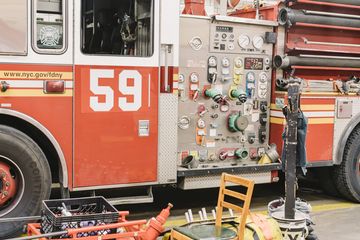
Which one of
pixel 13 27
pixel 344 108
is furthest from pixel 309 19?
pixel 13 27

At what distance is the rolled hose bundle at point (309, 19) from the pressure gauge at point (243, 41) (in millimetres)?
510

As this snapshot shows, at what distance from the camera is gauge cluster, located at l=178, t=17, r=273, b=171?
6.35m

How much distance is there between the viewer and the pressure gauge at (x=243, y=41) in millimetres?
6652

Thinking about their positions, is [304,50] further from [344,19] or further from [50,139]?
[50,139]

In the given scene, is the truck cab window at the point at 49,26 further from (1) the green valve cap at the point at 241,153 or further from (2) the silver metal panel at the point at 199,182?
(1) the green valve cap at the point at 241,153

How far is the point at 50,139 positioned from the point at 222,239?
214 cm

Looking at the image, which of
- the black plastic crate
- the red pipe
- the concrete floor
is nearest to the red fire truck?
the concrete floor

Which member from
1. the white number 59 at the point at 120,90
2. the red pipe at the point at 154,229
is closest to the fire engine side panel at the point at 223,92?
the white number 59 at the point at 120,90

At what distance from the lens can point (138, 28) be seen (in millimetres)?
5934

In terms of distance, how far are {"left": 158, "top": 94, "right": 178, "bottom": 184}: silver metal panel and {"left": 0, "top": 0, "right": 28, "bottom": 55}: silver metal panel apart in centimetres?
154

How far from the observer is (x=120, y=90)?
5.63 metres

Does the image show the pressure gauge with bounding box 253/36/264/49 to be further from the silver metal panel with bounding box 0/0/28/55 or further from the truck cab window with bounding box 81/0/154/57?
the silver metal panel with bounding box 0/0/28/55

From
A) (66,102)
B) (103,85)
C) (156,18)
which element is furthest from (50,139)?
(156,18)

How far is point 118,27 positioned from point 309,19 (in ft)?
Answer: 8.41
